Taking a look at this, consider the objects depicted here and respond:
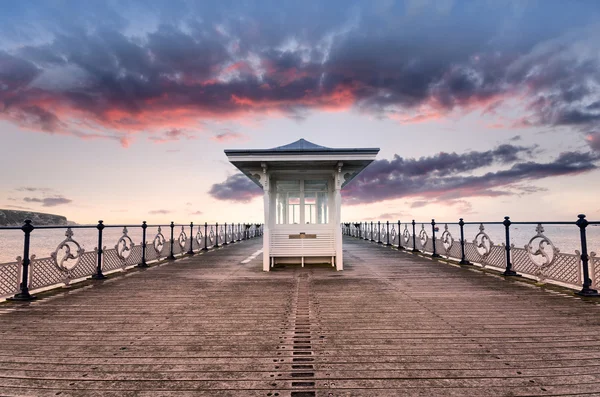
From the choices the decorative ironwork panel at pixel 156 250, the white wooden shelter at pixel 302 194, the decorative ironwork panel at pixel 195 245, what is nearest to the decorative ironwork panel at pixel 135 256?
the decorative ironwork panel at pixel 156 250

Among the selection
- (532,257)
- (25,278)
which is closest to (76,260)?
(25,278)

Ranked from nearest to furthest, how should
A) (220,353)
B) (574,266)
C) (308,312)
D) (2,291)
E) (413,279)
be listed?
(220,353), (308,312), (2,291), (574,266), (413,279)

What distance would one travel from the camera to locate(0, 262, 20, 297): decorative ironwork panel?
6.38m

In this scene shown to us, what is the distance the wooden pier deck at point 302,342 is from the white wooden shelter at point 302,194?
368 cm

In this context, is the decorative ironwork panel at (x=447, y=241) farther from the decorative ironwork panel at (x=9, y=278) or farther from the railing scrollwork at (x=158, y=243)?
the decorative ironwork panel at (x=9, y=278)

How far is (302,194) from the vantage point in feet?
40.4

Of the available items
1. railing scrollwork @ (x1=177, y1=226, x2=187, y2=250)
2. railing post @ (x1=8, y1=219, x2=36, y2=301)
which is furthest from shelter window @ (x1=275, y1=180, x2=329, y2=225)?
railing post @ (x1=8, y1=219, x2=36, y2=301)

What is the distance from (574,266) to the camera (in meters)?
7.03

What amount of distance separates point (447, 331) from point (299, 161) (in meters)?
7.07

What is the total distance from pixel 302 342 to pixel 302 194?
8.49 metres

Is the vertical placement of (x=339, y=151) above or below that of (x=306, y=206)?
above

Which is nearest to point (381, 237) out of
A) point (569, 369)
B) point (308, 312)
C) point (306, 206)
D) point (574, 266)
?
point (306, 206)

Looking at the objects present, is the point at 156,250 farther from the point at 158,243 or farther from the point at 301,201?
the point at 301,201

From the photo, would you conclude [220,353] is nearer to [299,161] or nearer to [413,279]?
[413,279]
